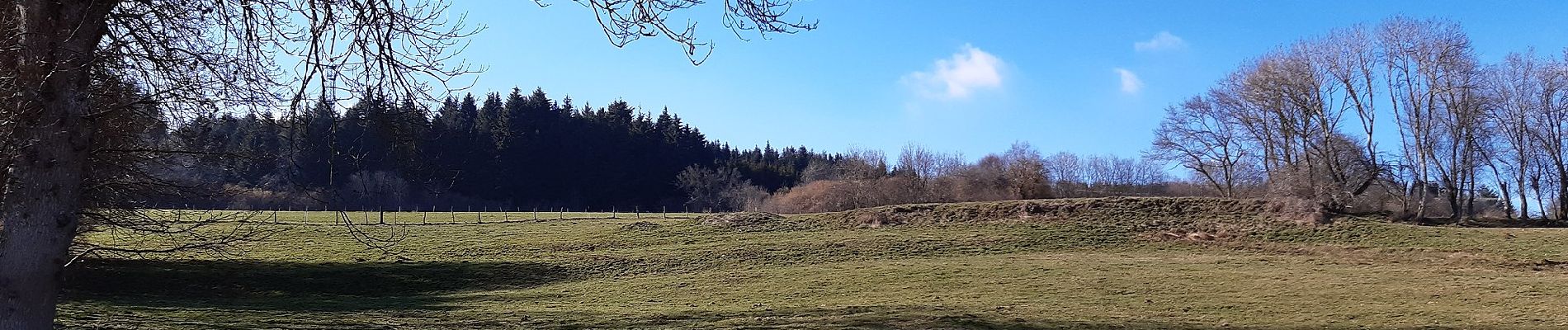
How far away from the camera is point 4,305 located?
4121 mm

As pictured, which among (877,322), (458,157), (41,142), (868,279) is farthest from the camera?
(868,279)

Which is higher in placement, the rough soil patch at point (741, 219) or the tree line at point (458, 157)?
the tree line at point (458, 157)

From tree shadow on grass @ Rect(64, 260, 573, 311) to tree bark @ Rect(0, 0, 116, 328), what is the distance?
12052 mm

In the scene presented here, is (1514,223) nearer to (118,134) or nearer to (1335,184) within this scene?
(1335,184)

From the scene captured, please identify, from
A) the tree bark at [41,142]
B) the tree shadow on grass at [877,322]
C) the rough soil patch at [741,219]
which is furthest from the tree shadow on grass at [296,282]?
the tree bark at [41,142]

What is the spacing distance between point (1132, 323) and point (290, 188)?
36.6 feet

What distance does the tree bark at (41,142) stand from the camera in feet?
13.4

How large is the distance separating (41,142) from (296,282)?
20.2m

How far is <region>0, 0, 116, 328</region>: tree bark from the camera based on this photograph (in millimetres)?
4086

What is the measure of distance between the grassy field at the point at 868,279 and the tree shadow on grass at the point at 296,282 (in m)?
0.10

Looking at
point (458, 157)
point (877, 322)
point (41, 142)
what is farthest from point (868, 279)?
point (41, 142)

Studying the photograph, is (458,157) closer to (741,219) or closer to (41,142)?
(41,142)

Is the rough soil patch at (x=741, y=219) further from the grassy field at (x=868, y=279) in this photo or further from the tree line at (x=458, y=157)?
the tree line at (x=458, y=157)

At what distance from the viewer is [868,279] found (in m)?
20.5
